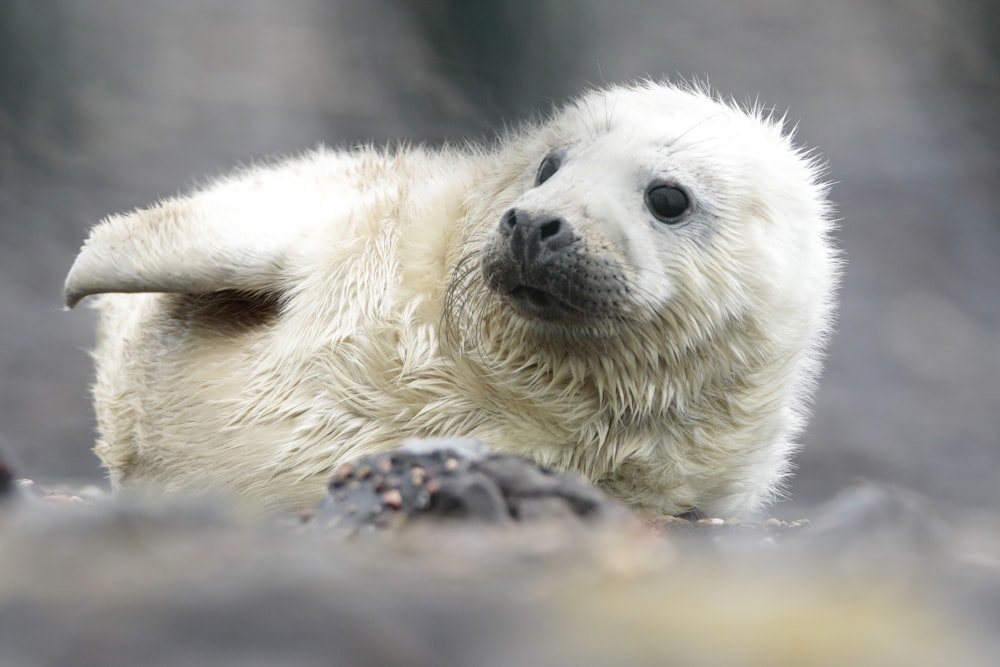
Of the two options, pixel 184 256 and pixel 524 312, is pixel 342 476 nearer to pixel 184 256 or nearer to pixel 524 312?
pixel 524 312

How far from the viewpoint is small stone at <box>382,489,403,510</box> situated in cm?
184

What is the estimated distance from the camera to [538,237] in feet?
8.24

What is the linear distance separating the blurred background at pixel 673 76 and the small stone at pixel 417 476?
3719mm

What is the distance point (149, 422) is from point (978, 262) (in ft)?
16.4

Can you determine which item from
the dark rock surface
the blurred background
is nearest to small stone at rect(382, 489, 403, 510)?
the dark rock surface

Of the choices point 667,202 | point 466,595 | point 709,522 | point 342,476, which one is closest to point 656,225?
point 667,202

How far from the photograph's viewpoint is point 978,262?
6410 millimetres

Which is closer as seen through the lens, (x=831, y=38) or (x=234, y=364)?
(x=234, y=364)

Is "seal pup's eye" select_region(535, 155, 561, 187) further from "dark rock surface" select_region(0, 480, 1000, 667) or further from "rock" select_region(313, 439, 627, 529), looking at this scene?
"dark rock surface" select_region(0, 480, 1000, 667)

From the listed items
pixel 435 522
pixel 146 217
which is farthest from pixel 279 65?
pixel 435 522

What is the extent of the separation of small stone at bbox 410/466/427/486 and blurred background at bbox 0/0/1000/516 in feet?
12.2

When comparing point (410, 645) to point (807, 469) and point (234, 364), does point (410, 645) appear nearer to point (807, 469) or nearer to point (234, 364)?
point (234, 364)

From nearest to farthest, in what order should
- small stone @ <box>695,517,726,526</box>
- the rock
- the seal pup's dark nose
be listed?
the rock < the seal pup's dark nose < small stone @ <box>695,517,726,526</box>

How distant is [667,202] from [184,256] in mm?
1380
